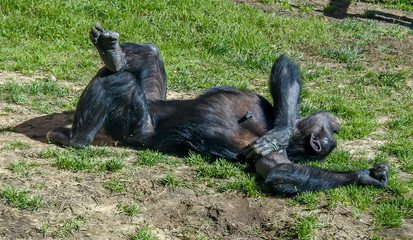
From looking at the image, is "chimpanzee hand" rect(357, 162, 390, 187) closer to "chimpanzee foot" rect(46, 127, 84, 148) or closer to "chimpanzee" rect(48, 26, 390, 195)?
"chimpanzee" rect(48, 26, 390, 195)

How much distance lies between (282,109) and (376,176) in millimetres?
1218

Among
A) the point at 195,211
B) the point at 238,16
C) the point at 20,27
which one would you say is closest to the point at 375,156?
the point at 195,211

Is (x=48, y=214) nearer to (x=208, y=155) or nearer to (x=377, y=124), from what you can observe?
(x=208, y=155)

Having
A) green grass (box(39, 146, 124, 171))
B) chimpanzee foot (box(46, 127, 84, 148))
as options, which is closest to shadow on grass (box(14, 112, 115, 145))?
chimpanzee foot (box(46, 127, 84, 148))

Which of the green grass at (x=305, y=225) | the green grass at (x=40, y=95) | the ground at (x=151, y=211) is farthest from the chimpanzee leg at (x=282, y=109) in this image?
the green grass at (x=40, y=95)

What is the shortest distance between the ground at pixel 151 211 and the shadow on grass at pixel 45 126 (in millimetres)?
613

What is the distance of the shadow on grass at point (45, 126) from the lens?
6.52 meters

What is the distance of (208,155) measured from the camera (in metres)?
6.26

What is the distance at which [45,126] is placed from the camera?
6.81 meters

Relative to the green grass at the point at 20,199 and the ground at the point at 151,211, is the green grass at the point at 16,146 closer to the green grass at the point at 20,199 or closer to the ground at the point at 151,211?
the ground at the point at 151,211

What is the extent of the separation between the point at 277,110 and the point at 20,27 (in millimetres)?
5089

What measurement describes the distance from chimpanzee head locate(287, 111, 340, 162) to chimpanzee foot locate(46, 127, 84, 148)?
231cm

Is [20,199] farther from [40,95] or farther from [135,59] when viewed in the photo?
[40,95]

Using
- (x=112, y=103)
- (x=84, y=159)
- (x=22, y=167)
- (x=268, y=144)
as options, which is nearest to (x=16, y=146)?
(x=22, y=167)
